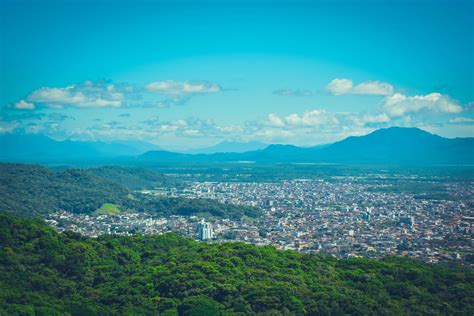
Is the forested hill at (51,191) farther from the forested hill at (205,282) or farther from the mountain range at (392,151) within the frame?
the mountain range at (392,151)

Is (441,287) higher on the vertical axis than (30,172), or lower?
lower

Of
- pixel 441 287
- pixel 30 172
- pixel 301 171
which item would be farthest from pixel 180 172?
pixel 441 287

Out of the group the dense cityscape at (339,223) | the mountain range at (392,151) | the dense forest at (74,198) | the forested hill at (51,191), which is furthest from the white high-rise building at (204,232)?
the mountain range at (392,151)

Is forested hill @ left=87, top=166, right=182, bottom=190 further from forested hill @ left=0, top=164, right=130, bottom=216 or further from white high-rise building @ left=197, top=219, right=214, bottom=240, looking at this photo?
white high-rise building @ left=197, top=219, right=214, bottom=240

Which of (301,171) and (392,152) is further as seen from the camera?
(392,152)

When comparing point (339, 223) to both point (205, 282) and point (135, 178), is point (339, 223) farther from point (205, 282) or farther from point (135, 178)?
point (135, 178)

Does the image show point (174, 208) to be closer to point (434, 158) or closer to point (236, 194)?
point (236, 194)


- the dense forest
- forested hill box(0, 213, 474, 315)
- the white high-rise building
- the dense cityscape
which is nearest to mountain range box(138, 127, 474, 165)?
the dense cityscape
